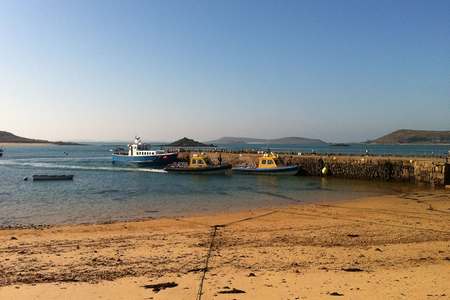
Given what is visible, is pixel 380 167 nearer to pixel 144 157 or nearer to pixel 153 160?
pixel 153 160

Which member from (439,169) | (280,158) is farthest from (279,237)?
(280,158)

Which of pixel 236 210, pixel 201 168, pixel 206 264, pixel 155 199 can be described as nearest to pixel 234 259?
pixel 206 264

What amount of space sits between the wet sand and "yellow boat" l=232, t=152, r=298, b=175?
82.9 ft

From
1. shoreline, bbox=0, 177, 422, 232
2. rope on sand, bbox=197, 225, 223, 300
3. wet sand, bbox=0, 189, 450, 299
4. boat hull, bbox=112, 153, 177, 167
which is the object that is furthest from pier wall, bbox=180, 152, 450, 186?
rope on sand, bbox=197, 225, 223, 300

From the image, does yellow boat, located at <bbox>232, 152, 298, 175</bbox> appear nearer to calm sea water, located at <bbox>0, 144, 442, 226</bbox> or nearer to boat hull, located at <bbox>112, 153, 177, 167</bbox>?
calm sea water, located at <bbox>0, 144, 442, 226</bbox>

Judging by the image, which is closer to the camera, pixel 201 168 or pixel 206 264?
pixel 206 264

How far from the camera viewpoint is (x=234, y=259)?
33.4ft

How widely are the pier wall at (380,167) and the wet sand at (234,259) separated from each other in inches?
678

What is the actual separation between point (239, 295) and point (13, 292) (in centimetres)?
433

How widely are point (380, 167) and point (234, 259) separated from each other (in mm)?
31319

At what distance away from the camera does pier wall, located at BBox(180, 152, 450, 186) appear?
3234cm

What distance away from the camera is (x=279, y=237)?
12.9 m

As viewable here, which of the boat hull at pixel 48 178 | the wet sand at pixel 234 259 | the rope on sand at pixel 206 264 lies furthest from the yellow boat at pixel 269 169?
the rope on sand at pixel 206 264

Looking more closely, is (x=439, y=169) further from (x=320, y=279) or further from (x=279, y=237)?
(x=320, y=279)
